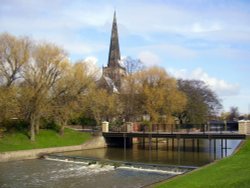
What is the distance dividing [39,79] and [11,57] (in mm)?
4054

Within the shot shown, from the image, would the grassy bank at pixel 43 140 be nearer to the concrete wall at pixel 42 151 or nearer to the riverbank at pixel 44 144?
the riverbank at pixel 44 144

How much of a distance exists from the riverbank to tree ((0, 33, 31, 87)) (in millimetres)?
6764

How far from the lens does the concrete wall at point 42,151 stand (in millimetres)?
37975

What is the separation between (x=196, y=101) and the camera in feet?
259

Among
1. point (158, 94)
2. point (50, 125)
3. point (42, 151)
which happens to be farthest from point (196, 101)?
point (42, 151)

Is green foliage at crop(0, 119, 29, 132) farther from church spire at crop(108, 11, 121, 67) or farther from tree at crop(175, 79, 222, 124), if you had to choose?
church spire at crop(108, 11, 121, 67)

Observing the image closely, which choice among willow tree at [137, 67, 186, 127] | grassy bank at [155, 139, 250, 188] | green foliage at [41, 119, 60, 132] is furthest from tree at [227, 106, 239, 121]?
grassy bank at [155, 139, 250, 188]

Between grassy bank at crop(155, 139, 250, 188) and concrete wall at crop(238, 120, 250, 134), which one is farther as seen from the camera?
concrete wall at crop(238, 120, 250, 134)

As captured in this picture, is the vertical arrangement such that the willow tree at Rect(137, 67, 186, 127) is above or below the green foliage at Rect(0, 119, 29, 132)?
above

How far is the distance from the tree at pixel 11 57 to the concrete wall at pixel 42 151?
8.76 metres

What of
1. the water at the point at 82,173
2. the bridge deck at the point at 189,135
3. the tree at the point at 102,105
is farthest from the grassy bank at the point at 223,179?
the tree at the point at 102,105

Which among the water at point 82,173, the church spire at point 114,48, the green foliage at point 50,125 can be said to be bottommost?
the water at point 82,173

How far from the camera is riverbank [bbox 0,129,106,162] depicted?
39312 millimetres

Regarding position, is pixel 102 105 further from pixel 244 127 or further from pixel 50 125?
pixel 244 127
